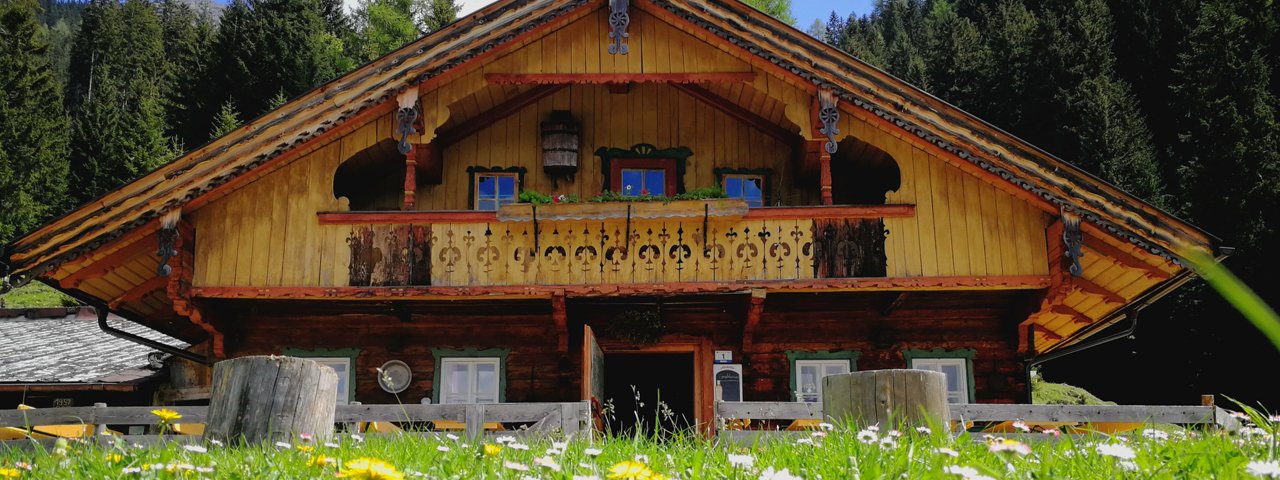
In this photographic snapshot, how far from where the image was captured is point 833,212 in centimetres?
1342

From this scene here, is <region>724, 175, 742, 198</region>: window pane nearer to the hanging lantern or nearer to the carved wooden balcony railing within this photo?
the hanging lantern

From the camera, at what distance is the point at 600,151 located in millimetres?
15719

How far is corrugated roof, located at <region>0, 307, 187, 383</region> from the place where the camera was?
57.2ft

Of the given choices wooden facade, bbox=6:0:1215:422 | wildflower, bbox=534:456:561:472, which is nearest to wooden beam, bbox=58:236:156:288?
wooden facade, bbox=6:0:1215:422

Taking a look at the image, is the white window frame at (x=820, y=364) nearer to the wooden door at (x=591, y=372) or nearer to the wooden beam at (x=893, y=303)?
Result: the wooden beam at (x=893, y=303)

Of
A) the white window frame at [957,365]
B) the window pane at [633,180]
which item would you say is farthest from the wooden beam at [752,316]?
the window pane at [633,180]

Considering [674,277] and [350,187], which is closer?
Answer: [674,277]

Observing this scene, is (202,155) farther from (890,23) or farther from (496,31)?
(890,23)

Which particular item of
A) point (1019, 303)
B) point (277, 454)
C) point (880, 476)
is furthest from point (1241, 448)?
point (1019, 303)

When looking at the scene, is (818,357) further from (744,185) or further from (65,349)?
(65,349)

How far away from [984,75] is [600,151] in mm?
28540

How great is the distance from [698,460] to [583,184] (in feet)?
39.2

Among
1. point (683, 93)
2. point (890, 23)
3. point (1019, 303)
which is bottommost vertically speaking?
point (1019, 303)

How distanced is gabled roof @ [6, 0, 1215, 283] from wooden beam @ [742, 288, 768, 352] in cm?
268
